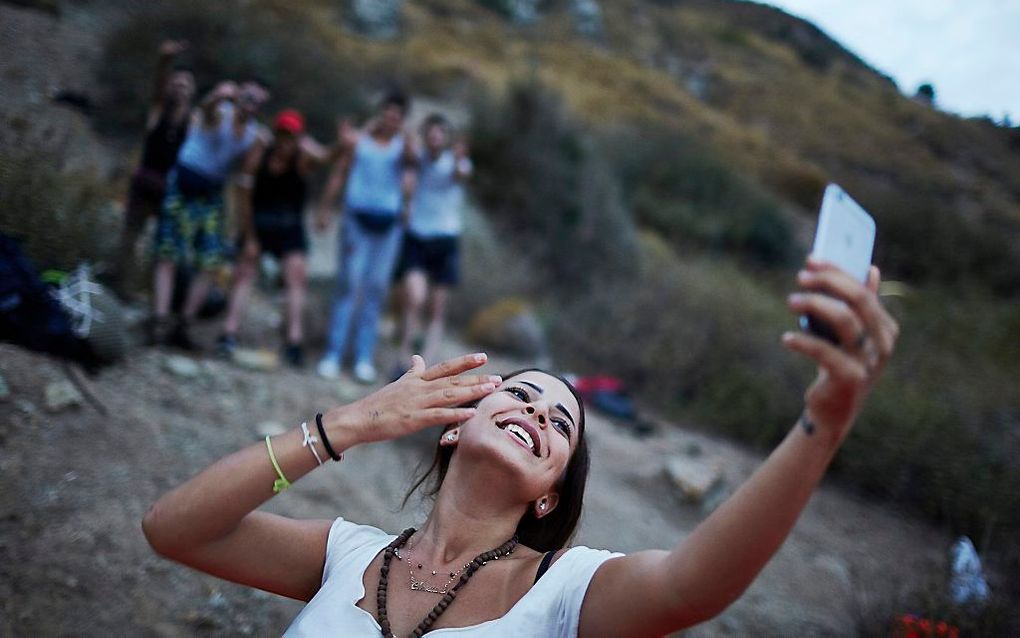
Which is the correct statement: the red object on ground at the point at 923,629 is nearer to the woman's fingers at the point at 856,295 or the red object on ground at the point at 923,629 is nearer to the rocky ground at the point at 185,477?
the rocky ground at the point at 185,477

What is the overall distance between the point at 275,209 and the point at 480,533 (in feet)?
13.6

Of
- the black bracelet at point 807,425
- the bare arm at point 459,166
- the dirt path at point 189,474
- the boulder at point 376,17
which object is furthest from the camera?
the boulder at point 376,17

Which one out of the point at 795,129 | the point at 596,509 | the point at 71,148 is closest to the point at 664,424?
the point at 596,509

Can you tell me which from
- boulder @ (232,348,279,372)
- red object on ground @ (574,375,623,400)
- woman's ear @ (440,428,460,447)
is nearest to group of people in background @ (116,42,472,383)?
boulder @ (232,348,279,372)

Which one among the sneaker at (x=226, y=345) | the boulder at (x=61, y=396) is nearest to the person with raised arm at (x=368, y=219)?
the sneaker at (x=226, y=345)

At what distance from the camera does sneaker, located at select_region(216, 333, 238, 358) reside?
5.28m

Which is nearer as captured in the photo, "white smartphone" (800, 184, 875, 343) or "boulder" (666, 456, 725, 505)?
"white smartphone" (800, 184, 875, 343)

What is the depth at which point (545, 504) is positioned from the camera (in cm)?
209

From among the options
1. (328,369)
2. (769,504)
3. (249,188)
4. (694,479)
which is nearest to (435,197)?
(249,188)

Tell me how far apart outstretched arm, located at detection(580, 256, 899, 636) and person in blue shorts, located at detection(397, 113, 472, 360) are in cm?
453

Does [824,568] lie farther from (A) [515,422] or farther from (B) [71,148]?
(B) [71,148]

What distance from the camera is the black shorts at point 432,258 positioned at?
6.09 metres

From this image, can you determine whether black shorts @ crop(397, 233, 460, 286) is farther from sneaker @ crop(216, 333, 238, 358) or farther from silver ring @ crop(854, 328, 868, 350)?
silver ring @ crop(854, 328, 868, 350)

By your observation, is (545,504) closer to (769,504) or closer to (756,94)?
(769,504)
